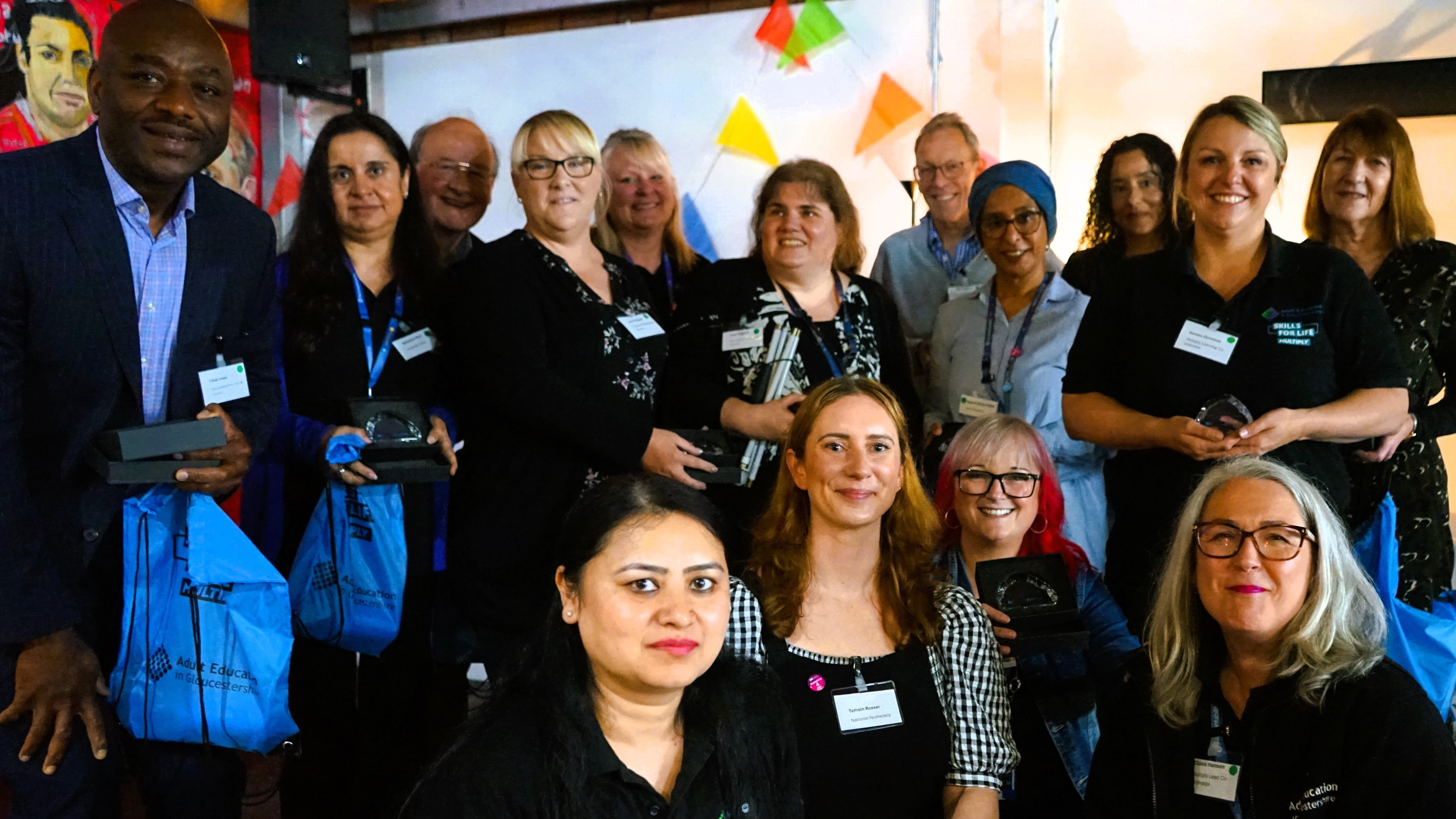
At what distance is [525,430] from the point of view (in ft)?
8.77

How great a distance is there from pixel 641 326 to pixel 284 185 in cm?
427

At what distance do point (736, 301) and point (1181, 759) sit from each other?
60.2 inches

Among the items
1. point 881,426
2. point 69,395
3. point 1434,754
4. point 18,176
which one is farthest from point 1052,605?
point 18,176

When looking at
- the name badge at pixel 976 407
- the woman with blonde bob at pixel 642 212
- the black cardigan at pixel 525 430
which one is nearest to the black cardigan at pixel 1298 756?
the name badge at pixel 976 407

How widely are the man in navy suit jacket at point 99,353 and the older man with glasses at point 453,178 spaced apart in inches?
50.8

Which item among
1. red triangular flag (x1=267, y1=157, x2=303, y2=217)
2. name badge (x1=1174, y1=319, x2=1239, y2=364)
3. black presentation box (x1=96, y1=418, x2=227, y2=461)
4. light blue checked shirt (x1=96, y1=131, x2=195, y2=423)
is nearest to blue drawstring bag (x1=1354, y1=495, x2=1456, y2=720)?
name badge (x1=1174, y1=319, x2=1239, y2=364)

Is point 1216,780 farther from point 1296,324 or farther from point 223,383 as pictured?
point 223,383

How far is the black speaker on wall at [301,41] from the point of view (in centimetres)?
465

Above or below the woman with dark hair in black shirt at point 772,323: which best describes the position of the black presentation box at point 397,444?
below

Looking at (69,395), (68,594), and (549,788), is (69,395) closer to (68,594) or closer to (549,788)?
(68,594)

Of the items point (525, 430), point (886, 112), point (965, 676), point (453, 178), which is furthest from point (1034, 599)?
point (886, 112)

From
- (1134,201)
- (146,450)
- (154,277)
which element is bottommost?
(146,450)

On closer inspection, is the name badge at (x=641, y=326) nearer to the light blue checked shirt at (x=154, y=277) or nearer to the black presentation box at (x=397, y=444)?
the black presentation box at (x=397, y=444)

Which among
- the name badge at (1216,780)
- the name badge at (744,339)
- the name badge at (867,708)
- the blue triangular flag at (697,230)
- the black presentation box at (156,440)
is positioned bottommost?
the name badge at (1216,780)
